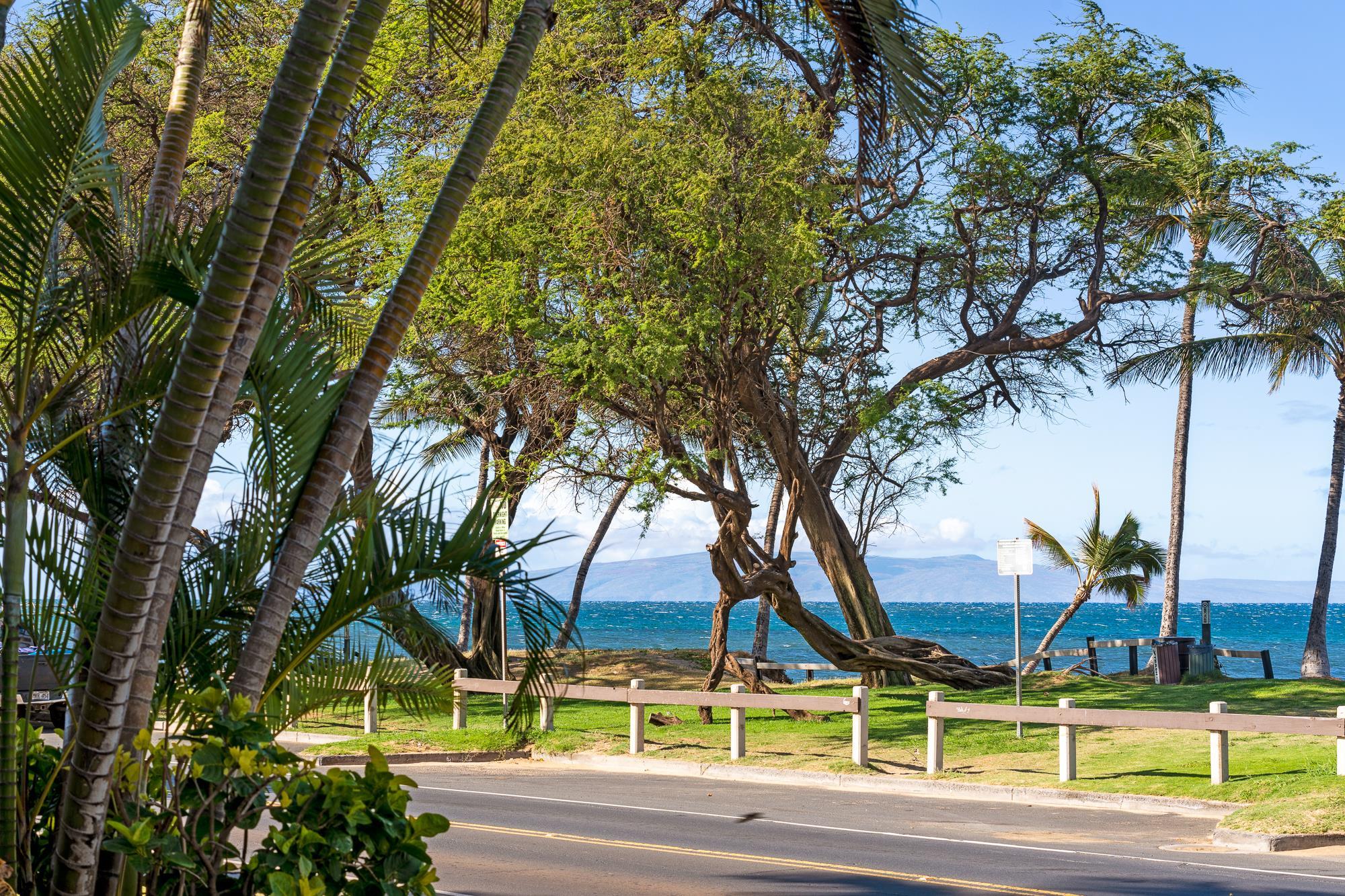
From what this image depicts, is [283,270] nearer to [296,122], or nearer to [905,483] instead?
[296,122]

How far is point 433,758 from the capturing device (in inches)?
722

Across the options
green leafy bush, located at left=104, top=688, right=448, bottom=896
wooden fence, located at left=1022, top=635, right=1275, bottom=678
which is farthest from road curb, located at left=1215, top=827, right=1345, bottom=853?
wooden fence, located at left=1022, top=635, right=1275, bottom=678

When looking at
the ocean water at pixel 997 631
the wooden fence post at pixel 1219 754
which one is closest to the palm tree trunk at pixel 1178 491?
the wooden fence post at pixel 1219 754

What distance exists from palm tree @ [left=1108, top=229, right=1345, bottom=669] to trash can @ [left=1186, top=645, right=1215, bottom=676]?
3.44m

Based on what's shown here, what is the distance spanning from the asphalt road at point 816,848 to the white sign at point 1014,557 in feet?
13.8

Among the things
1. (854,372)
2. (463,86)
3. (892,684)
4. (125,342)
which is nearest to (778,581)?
(854,372)

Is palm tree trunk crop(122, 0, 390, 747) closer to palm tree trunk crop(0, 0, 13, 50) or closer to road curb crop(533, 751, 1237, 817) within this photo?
palm tree trunk crop(0, 0, 13, 50)

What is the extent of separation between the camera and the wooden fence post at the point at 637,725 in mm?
18375

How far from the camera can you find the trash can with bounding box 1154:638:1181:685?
26.9m

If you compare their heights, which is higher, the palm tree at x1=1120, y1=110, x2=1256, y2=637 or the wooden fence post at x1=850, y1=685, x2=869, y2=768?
the palm tree at x1=1120, y1=110, x2=1256, y2=637

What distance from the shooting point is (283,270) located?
514cm

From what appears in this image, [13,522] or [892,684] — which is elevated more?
[13,522]

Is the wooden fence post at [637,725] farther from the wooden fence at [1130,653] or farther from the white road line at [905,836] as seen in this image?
the wooden fence at [1130,653]

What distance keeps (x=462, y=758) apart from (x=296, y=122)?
15078mm
